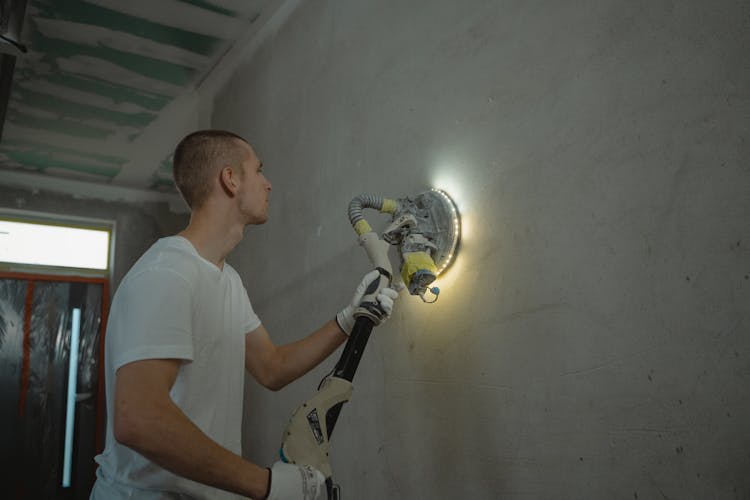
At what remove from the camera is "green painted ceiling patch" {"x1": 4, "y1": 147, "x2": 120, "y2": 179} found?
3.86 m

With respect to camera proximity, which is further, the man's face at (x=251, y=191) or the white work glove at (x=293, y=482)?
the man's face at (x=251, y=191)

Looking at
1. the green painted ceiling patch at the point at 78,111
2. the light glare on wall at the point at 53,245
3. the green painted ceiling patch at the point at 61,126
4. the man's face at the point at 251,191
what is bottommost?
the man's face at the point at 251,191

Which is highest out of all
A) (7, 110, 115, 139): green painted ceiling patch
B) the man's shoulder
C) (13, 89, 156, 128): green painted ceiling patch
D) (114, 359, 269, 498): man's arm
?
(7, 110, 115, 139): green painted ceiling patch

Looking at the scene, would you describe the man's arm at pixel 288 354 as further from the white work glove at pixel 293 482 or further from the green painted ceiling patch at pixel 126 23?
the green painted ceiling patch at pixel 126 23

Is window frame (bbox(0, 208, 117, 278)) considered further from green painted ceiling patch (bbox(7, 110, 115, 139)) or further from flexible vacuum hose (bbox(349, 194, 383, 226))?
flexible vacuum hose (bbox(349, 194, 383, 226))

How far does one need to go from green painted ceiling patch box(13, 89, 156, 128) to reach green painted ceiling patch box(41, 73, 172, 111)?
165mm

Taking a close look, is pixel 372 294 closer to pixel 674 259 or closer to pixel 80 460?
pixel 674 259

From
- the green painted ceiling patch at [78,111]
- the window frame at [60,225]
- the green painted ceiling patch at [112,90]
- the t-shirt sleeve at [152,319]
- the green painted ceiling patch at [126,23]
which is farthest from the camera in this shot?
the window frame at [60,225]

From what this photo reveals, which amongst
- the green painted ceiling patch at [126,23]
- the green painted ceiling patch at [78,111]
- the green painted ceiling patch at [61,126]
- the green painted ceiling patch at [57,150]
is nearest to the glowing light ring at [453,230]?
the green painted ceiling patch at [126,23]

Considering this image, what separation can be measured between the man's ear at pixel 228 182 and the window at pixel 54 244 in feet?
11.8

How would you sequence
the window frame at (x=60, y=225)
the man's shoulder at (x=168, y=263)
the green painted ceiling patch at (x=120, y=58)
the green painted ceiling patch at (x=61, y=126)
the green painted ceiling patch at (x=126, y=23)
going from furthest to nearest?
the window frame at (x=60, y=225) → the green painted ceiling patch at (x=61, y=126) → the green painted ceiling patch at (x=120, y=58) → the green painted ceiling patch at (x=126, y=23) → the man's shoulder at (x=168, y=263)

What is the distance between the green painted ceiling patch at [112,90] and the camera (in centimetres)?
293

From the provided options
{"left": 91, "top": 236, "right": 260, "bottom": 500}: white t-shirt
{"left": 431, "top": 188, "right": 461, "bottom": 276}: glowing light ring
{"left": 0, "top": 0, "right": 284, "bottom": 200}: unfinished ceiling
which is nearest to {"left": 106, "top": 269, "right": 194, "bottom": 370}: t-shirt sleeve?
{"left": 91, "top": 236, "right": 260, "bottom": 500}: white t-shirt

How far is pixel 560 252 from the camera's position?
101 cm
